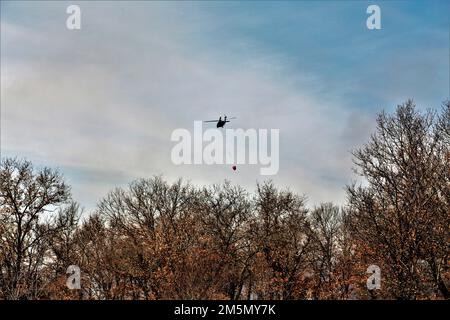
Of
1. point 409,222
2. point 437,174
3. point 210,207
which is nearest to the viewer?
point 409,222

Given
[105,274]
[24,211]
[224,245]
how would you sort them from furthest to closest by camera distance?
[224,245], [105,274], [24,211]

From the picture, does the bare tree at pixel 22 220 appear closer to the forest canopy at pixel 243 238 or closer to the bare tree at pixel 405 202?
the forest canopy at pixel 243 238

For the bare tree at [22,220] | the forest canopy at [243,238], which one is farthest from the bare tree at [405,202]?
the bare tree at [22,220]

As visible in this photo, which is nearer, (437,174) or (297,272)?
(437,174)

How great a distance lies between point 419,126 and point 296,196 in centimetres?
2456

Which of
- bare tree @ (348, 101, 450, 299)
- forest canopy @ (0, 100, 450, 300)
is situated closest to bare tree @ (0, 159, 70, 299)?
forest canopy @ (0, 100, 450, 300)

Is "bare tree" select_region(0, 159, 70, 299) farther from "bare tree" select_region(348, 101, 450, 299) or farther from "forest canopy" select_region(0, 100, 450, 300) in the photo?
"bare tree" select_region(348, 101, 450, 299)

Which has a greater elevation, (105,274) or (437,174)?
(437,174)

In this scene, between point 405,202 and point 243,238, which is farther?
point 243,238

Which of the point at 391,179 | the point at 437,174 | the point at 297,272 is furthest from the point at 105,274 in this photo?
the point at 437,174

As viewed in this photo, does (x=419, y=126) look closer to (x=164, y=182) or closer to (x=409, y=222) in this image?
(x=409, y=222)

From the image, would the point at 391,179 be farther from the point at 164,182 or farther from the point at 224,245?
the point at 164,182
